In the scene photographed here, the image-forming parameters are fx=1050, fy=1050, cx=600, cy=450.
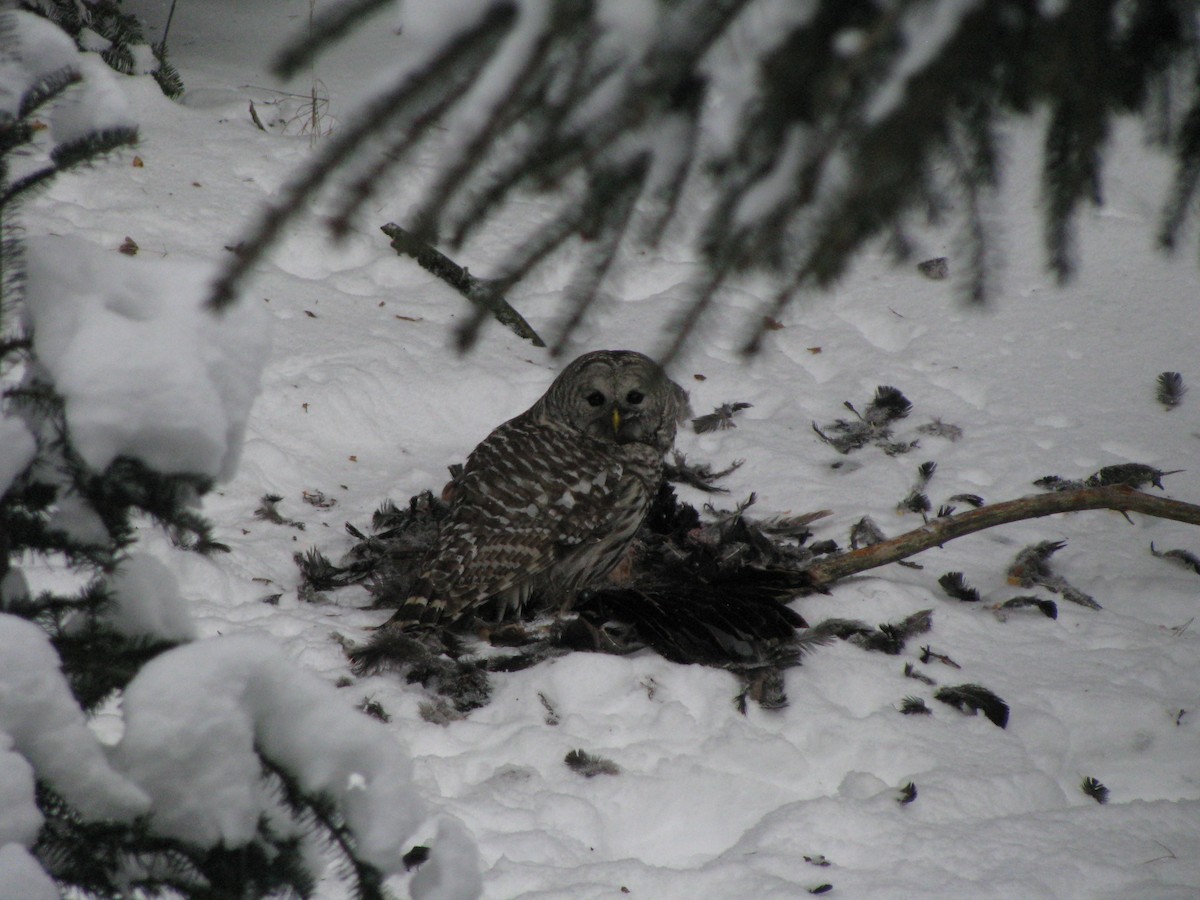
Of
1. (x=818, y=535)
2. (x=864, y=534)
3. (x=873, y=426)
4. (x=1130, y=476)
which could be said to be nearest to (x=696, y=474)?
(x=818, y=535)

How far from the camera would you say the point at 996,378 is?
585 cm

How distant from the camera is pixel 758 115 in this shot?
1.34m

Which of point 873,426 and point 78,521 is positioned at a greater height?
point 873,426

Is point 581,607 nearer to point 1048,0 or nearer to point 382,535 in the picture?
point 382,535

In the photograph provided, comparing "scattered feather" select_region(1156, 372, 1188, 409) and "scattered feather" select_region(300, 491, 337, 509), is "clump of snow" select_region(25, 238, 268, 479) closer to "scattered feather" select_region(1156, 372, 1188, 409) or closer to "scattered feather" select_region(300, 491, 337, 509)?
"scattered feather" select_region(300, 491, 337, 509)

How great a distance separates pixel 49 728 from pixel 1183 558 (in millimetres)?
4381

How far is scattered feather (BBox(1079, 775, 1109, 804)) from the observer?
3123mm

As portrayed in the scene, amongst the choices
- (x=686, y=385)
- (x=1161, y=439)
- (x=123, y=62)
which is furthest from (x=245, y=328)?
(x=123, y=62)

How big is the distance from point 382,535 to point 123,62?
4311 mm

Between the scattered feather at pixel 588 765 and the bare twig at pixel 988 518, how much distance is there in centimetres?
125

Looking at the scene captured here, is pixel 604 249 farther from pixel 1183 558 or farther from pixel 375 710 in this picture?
pixel 1183 558

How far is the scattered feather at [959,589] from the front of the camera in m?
4.14

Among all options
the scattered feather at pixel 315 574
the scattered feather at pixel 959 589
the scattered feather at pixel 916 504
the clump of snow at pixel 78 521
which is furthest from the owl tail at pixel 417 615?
the clump of snow at pixel 78 521

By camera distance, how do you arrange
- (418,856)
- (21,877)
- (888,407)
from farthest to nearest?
(888,407), (418,856), (21,877)
